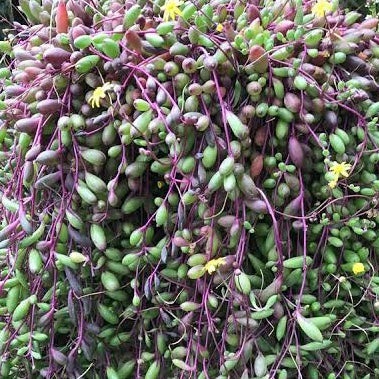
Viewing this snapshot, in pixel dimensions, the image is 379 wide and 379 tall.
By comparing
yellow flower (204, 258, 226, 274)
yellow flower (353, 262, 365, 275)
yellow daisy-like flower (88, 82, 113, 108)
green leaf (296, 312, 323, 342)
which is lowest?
green leaf (296, 312, 323, 342)

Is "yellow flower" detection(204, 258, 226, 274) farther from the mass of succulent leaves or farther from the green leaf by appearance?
the green leaf

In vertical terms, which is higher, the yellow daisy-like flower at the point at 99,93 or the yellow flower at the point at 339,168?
the yellow daisy-like flower at the point at 99,93

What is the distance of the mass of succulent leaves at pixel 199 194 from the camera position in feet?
3.34

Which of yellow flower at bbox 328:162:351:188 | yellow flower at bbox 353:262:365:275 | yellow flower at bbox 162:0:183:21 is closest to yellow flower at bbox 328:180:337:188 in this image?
yellow flower at bbox 328:162:351:188

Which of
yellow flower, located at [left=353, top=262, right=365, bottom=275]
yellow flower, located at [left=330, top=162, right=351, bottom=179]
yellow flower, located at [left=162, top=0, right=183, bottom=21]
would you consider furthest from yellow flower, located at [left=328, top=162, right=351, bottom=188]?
yellow flower, located at [left=162, top=0, right=183, bottom=21]

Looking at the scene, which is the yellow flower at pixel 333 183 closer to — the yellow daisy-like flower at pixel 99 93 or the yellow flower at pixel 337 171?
the yellow flower at pixel 337 171

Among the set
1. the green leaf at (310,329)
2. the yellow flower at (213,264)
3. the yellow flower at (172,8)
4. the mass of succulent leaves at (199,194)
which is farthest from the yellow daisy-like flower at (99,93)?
the green leaf at (310,329)

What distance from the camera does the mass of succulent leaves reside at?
102 centimetres

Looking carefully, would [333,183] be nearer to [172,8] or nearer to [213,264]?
[213,264]

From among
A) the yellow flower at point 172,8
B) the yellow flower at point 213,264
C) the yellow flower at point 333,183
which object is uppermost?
the yellow flower at point 172,8

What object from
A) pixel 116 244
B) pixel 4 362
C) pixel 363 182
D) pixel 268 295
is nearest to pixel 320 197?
pixel 363 182

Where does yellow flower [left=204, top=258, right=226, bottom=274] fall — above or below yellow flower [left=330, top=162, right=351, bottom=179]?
below

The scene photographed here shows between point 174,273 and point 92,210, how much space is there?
206 millimetres

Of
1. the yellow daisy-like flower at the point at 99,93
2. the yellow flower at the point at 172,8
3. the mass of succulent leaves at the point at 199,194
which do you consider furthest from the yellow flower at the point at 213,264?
the yellow flower at the point at 172,8
